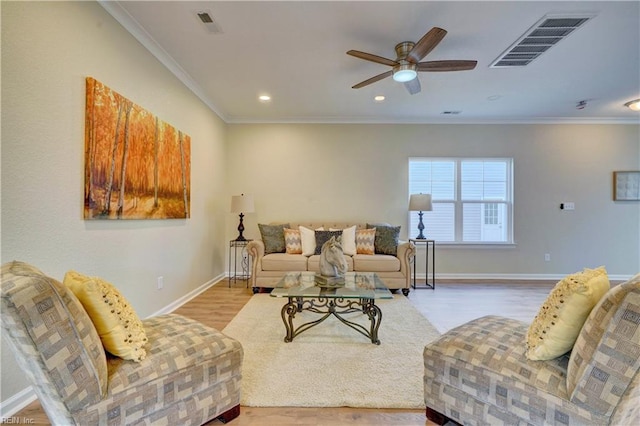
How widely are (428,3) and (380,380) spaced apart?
2.71 metres

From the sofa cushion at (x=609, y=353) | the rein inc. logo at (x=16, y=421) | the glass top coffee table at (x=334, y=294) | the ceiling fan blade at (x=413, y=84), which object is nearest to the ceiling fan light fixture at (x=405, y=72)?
the ceiling fan blade at (x=413, y=84)

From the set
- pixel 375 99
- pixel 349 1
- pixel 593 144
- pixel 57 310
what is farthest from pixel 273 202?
pixel 593 144

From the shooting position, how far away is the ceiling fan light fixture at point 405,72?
2650 millimetres

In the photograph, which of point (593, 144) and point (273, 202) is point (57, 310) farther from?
point (593, 144)

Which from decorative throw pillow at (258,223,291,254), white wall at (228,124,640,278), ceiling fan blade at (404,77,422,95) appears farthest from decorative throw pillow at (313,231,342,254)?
ceiling fan blade at (404,77,422,95)

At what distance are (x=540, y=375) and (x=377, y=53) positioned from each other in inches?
112

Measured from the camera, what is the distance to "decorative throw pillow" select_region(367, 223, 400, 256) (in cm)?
436

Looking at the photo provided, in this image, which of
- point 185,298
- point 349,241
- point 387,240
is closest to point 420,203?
point 387,240

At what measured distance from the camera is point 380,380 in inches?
75.9

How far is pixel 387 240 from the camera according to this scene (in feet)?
14.4

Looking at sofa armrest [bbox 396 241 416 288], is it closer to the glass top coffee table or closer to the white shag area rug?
the white shag area rug

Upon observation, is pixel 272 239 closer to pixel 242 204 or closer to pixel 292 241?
pixel 292 241

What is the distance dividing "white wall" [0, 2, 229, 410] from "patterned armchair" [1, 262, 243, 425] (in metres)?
0.68

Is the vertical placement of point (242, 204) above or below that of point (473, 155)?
below
